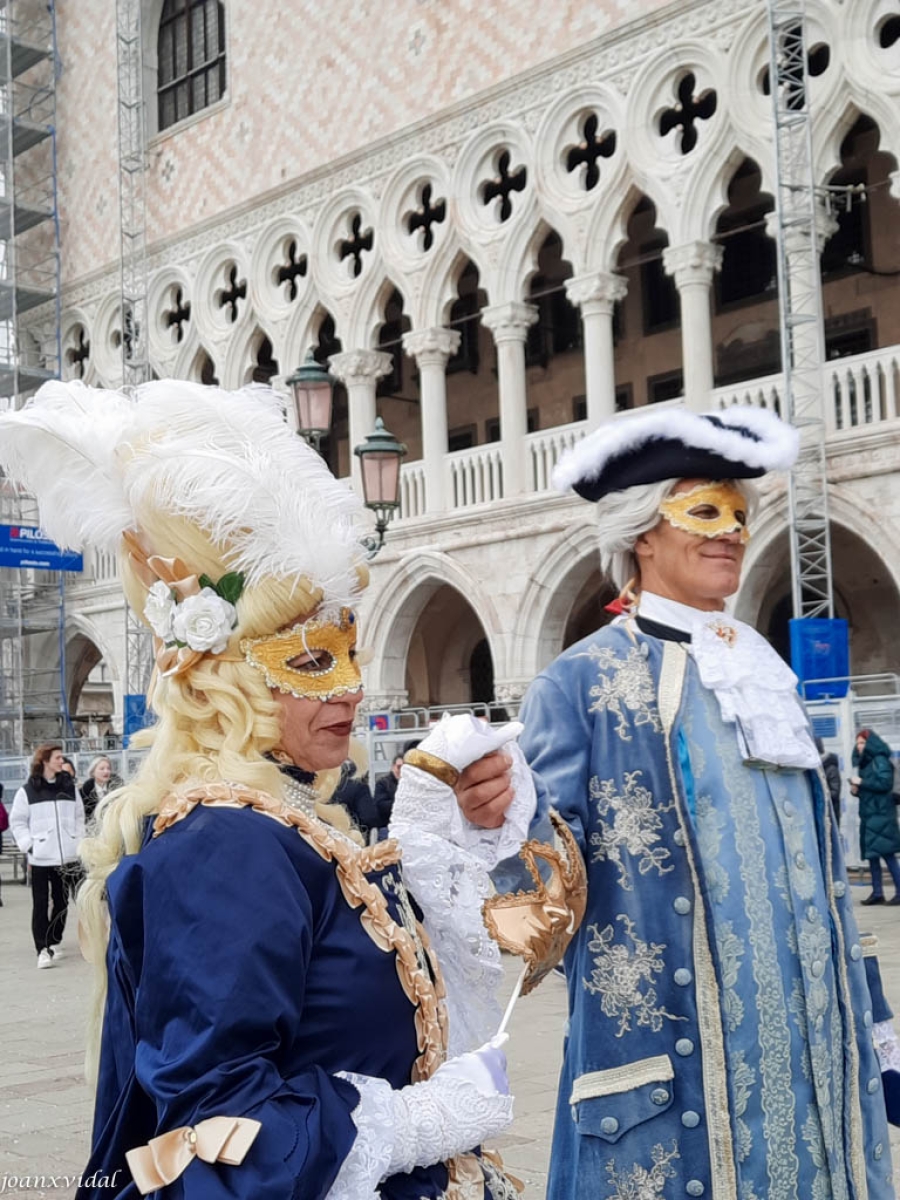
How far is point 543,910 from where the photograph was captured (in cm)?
201

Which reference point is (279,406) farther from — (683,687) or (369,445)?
(369,445)

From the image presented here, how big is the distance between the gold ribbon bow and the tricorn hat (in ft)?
4.95

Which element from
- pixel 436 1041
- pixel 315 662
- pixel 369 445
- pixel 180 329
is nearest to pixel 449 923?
pixel 436 1041

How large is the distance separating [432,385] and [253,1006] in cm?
1537

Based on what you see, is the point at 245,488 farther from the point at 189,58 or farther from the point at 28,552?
the point at 189,58

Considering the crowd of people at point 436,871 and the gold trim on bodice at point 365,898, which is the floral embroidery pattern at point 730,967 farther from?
the gold trim on bodice at point 365,898

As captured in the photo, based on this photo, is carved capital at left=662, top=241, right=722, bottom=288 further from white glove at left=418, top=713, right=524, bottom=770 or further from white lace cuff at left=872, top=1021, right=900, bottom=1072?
white glove at left=418, top=713, right=524, bottom=770

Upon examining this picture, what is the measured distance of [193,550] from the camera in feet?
5.70

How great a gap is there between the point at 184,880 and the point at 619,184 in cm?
1391

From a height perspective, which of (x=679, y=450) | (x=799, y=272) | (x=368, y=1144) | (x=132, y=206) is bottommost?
(x=368, y=1144)

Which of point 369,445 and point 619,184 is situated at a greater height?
point 619,184

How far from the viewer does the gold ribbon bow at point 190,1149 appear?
55.7 inches

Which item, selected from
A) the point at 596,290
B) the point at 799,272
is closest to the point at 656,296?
the point at 596,290

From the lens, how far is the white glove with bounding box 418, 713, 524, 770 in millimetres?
1913
